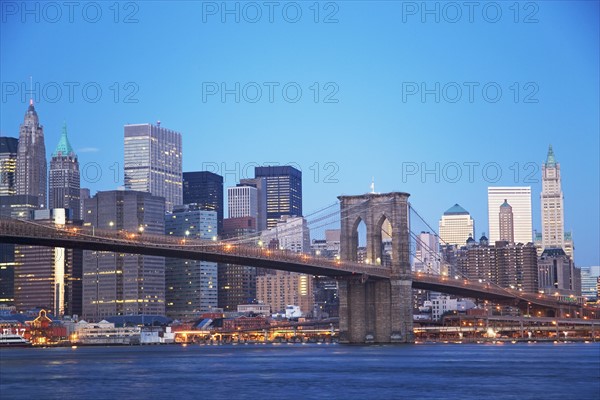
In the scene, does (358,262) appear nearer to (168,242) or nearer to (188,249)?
(188,249)

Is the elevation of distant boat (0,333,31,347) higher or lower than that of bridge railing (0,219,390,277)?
lower

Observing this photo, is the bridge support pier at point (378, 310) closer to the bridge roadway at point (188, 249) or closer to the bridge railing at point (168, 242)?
the bridge roadway at point (188, 249)

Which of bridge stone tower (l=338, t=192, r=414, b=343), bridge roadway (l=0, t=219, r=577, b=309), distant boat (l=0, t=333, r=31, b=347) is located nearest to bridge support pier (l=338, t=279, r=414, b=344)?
bridge stone tower (l=338, t=192, r=414, b=343)

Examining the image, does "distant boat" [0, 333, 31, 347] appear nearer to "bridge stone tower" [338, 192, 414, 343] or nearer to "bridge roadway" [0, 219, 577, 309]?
"bridge stone tower" [338, 192, 414, 343]

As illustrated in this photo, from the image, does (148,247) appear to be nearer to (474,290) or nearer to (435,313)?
(474,290)

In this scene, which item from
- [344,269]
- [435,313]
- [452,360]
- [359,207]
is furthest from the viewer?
[435,313]

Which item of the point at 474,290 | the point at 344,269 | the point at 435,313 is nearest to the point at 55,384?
the point at 344,269

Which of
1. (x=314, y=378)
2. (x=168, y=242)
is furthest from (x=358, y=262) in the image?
(x=314, y=378)
